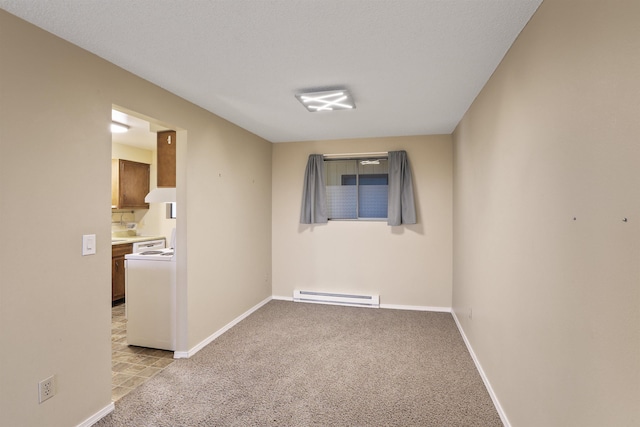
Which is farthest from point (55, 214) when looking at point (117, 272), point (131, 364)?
point (117, 272)

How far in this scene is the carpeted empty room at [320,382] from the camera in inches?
86.1

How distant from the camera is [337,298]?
4.79 meters

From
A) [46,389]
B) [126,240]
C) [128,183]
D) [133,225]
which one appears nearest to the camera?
[46,389]

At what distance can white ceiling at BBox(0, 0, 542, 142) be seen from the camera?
1.66 meters

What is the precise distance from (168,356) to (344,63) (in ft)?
10.3

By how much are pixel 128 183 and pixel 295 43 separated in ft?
15.2

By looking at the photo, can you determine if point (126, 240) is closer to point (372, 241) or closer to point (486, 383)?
point (372, 241)

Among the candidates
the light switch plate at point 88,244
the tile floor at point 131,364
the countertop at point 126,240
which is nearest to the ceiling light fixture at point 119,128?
the countertop at point 126,240

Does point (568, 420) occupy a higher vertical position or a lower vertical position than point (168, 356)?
higher

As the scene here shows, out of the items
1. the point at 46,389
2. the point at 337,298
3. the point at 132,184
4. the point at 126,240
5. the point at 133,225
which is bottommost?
the point at 337,298

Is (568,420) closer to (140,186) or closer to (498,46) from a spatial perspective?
(498,46)

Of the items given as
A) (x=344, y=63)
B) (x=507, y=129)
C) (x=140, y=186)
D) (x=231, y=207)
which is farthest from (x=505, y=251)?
(x=140, y=186)

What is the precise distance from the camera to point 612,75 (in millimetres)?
1059

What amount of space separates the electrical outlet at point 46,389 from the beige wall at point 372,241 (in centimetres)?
332
